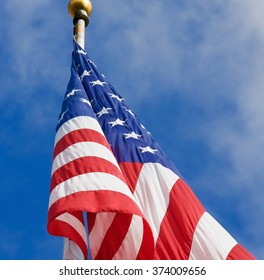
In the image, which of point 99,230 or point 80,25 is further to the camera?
point 80,25

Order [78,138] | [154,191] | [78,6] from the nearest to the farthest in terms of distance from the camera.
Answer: [78,138], [154,191], [78,6]

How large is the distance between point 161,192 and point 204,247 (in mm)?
1215

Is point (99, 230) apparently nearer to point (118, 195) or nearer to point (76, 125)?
point (118, 195)

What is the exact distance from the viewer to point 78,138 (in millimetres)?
11711

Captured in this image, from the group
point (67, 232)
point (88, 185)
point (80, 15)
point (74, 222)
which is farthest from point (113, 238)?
point (80, 15)

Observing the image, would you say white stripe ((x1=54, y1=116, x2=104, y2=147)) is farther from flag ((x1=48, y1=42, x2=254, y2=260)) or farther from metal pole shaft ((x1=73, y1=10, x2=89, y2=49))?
metal pole shaft ((x1=73, y1=10, x2=89, y2=49))

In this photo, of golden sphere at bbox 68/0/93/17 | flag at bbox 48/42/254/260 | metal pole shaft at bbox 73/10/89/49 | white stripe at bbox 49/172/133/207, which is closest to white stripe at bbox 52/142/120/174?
flag at bbox 48/42/254/260

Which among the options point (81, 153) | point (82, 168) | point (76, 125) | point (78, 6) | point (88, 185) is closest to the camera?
point (88, 185)

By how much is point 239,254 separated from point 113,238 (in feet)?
6.86

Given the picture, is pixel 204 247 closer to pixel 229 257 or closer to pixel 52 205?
pixel 229 257

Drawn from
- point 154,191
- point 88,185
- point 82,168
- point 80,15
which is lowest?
point 88,185

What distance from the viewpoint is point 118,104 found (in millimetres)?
13984

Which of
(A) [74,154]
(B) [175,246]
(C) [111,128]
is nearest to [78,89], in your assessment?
(C) [111,128]
